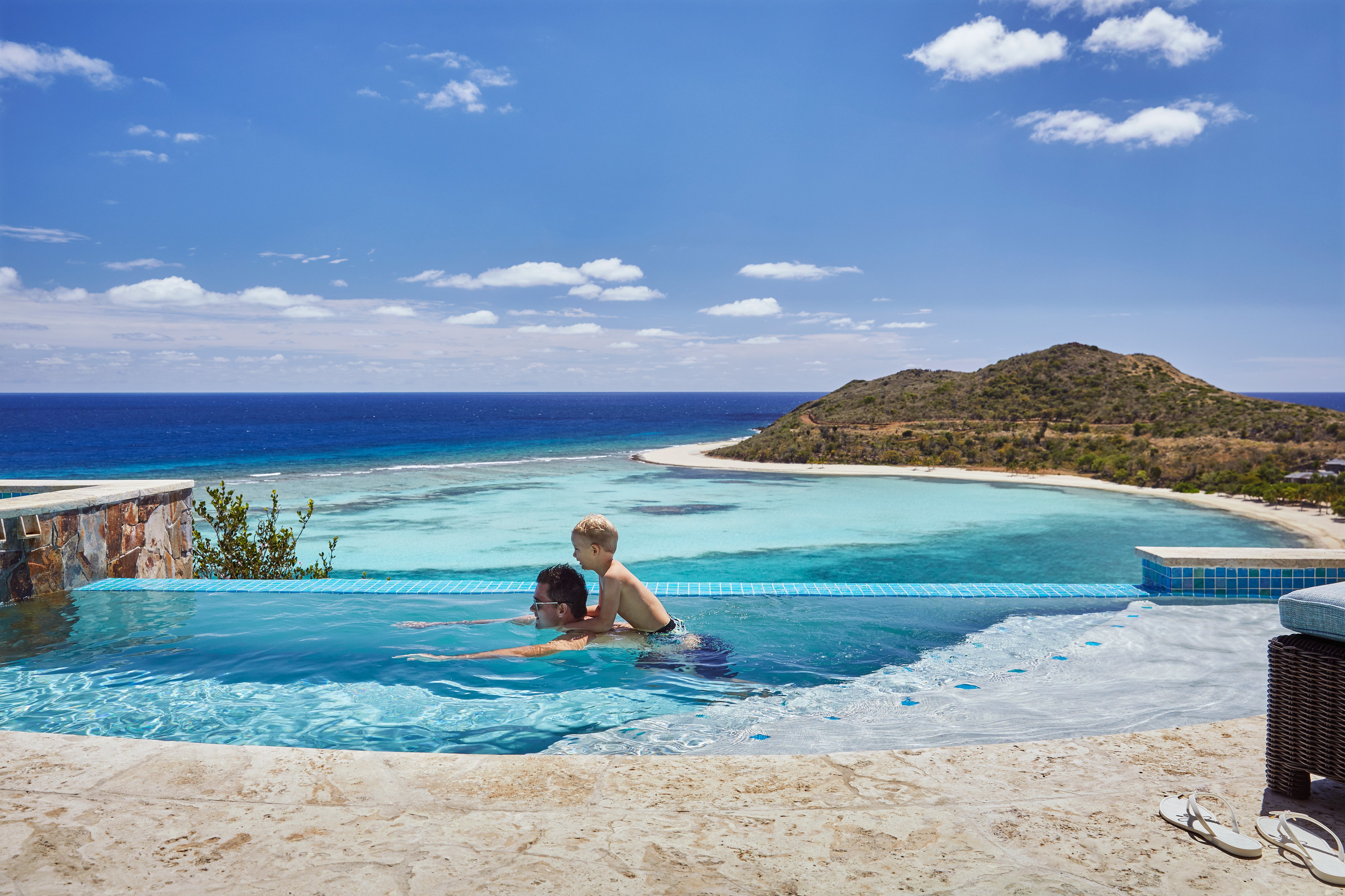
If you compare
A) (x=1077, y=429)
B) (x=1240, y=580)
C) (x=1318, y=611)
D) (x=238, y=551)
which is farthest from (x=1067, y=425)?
(x=1318, y=611)

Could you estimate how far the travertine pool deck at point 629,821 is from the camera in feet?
6.17

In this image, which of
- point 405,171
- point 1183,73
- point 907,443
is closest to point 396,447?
point 405,171

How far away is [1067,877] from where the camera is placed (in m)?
1.90

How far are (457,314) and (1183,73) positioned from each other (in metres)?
65.7

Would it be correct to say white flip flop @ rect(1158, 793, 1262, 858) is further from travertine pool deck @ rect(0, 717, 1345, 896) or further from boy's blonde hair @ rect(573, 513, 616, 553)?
boy's blonde hair @ rect(573, 513, 616, 553)

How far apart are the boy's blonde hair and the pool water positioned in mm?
816

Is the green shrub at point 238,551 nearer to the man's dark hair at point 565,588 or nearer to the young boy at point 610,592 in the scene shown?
the man's dark hair at point 565,588

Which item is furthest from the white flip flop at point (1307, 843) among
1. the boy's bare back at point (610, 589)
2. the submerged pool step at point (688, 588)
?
the submerged pool step at point (688, 588)

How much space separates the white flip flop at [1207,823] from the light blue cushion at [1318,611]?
57 centimetres

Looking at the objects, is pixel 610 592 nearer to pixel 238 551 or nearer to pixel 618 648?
pixel 618 648

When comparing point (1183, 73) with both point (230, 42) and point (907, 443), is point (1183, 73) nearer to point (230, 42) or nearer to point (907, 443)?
point (907, 443)

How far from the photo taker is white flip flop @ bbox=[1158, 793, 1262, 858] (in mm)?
2008

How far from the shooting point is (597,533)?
436 centimetres

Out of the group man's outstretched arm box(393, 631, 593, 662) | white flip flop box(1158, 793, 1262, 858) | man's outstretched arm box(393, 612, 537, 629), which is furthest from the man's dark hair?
white flip flop box(1158, 793, 1262, 858)
